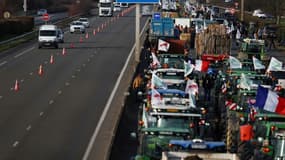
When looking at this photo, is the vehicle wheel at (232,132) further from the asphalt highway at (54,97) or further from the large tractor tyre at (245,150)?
the asphalt highway at (54,97)

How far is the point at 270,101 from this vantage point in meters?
18.7

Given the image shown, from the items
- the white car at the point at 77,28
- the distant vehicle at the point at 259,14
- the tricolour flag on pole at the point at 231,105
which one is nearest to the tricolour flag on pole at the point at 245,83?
the tricolour flag on pole at the point at 231,105

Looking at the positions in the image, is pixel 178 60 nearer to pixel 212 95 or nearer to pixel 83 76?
pixel 83 76

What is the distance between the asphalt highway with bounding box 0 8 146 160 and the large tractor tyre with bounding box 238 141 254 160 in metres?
4.63

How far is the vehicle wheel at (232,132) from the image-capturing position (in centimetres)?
2000

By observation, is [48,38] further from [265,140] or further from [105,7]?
[105,7]

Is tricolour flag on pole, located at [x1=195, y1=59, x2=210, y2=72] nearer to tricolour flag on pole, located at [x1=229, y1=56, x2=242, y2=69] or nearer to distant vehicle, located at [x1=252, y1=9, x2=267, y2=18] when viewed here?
tricolour flag on pole, located at [x1=229, y1=56, x2=242, y2=69]

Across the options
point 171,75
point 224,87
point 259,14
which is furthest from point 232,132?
point 259,14

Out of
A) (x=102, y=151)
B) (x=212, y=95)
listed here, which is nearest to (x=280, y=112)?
(x=102, y=151)

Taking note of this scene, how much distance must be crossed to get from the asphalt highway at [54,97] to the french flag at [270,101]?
549 cm

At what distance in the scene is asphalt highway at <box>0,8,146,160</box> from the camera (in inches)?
910

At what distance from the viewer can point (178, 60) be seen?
3825cm

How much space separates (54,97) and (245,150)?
619 inches

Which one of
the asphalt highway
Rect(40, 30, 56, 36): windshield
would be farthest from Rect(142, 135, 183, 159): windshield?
Rect(40, 30, 56, 36): windshield
